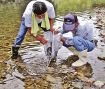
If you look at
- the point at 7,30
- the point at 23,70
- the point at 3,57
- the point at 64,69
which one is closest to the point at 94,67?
the point at 64,69

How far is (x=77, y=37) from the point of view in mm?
7957

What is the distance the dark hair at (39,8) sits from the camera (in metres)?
7.31

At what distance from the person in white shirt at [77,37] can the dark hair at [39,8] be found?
94 centimetres

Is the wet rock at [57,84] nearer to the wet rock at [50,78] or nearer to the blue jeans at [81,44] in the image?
the wet rock at [50,78]

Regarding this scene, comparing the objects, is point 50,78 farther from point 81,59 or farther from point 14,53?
point 14,53

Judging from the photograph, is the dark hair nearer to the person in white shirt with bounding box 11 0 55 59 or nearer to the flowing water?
the person in white shirt with bounding box 11 0 55 59

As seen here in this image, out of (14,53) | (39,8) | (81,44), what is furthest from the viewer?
(14,53)

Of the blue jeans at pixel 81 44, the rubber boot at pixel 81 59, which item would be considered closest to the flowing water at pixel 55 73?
the rubber boot at pixel 81 59

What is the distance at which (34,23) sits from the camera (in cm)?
782

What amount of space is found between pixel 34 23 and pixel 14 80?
1.63 metres

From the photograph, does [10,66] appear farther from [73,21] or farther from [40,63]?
[73,21]

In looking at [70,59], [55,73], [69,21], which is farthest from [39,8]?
[70,59]

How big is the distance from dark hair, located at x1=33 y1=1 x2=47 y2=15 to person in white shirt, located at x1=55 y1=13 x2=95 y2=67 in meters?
0.94

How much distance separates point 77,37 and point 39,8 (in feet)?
4.37
